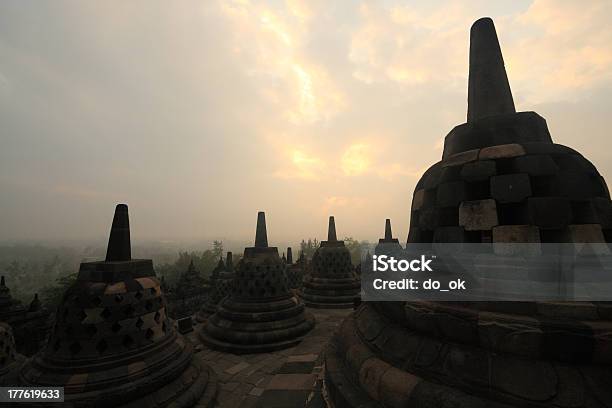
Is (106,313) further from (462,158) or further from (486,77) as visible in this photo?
(486,77)

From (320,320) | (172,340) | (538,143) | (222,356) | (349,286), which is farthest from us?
(349,286)

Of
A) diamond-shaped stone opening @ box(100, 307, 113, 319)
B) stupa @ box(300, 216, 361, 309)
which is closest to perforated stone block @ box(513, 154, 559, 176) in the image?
diamond-shaped stone opening @ box(100, 307, 113, 319)

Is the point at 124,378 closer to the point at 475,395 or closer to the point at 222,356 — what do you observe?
the point at 222,356

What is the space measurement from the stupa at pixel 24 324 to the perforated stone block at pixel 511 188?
16.8m

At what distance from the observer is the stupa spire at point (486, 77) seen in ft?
13.9

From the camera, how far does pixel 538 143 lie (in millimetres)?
3436

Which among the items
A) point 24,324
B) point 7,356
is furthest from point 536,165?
point 24,324

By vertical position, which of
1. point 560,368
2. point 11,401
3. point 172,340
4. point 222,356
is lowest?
point 222,356

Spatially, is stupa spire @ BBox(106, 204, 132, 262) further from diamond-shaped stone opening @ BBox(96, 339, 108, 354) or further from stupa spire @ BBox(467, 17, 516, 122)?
stupa spire @ BBox(467, 17, 516, 122)

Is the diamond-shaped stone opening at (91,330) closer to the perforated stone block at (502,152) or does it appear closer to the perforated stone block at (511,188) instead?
the perforated stone block at (511,188)

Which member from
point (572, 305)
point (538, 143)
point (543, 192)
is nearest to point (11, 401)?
point (572, 305)

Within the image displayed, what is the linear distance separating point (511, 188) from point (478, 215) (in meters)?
0.48

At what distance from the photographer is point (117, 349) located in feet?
17.3

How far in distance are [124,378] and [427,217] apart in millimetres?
6059
